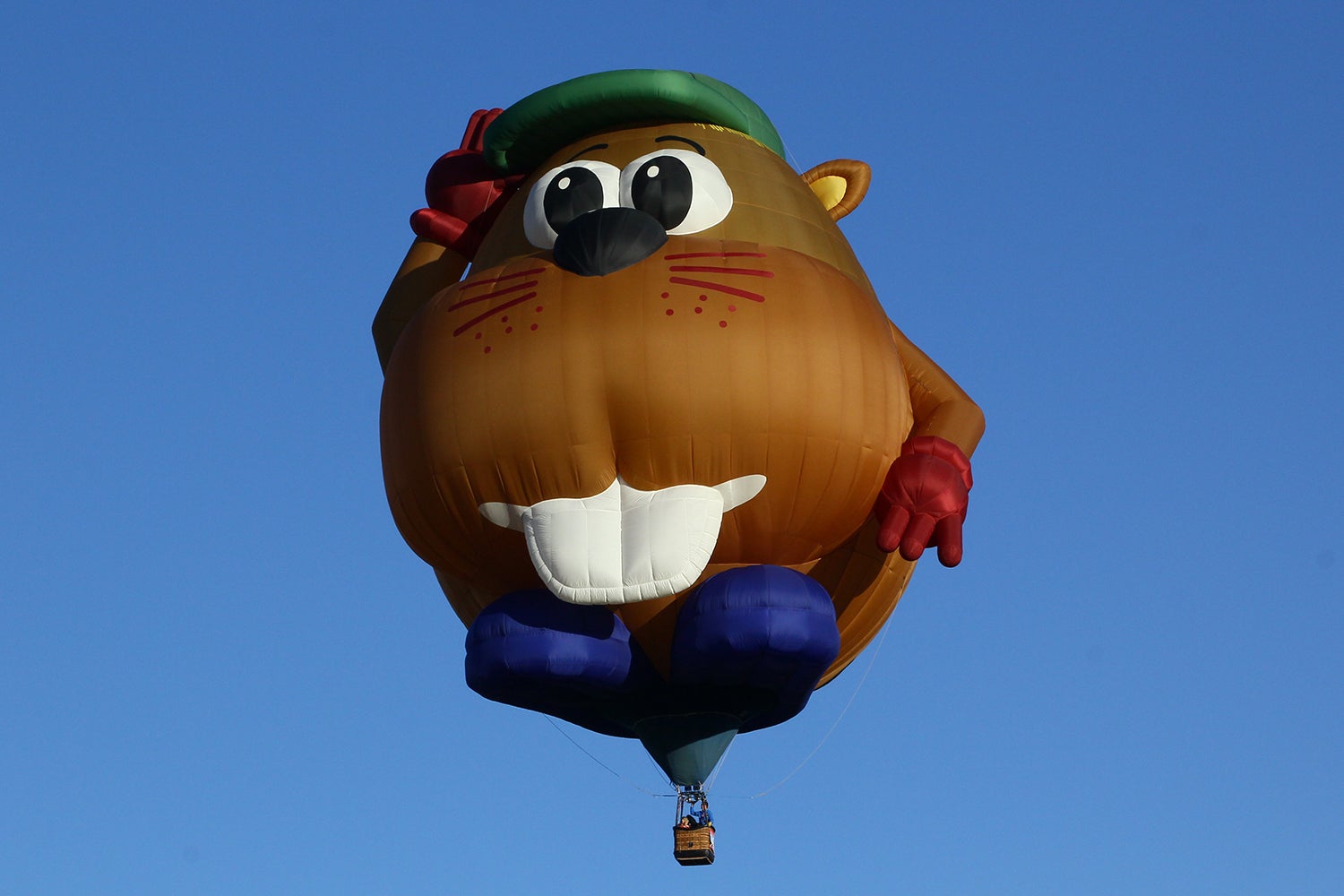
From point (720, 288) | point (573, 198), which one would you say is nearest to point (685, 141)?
point (573, 198)

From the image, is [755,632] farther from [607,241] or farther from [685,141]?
[685,141]

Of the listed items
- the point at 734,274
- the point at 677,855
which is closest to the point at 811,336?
the point at 734,274

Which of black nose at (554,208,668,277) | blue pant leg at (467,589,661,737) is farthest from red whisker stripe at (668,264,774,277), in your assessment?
blue pant leg at (467,589,661,737)

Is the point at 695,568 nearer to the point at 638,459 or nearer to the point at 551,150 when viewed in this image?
the point at 638,459

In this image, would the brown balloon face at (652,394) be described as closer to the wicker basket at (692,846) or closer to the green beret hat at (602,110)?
the green beret hat at (602,110)

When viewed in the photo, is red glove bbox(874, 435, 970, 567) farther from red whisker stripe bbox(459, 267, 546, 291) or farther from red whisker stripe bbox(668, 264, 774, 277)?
red whisker stripe bbox(459, 267, 546, 291)

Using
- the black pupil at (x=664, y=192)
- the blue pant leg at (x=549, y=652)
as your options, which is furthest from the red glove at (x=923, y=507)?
the black pupil at (x=664, y=192)
